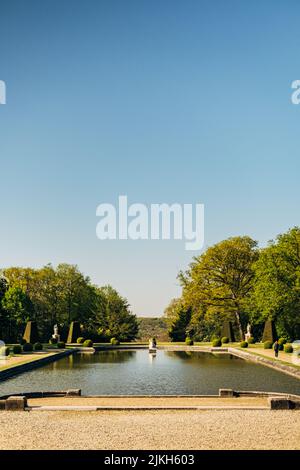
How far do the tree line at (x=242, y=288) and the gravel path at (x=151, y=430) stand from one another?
3412cm

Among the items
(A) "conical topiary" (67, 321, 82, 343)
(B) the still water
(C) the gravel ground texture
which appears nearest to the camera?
(C) the gravel ground texture

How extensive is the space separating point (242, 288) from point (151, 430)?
53335 mm

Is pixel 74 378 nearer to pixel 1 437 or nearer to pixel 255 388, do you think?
pixel 255 388

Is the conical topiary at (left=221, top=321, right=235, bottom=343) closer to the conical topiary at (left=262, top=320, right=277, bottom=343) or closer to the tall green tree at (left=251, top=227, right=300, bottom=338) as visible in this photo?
the conical topiary at (left=262, top=320, right=277, bottom=343)

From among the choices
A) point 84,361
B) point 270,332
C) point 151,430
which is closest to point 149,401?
point 151,430

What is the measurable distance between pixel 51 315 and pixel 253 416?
66.8m

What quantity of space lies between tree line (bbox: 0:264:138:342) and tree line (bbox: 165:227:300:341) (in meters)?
8.43

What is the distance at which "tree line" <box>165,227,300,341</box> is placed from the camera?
48.6 metres

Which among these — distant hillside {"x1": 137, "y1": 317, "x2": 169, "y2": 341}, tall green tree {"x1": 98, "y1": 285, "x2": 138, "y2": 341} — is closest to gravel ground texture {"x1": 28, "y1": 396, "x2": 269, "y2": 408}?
tall green tree {"x1": 98, "y1": 285, "x2": 138, "y2": 341}

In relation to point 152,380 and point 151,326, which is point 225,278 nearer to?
point 152,380

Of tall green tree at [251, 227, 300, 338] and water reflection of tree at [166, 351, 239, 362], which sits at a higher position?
tall green tree at [251, 227, 300, 338]

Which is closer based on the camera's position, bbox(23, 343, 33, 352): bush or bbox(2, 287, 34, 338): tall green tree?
bbox(23, 343, 33, 352): bush
